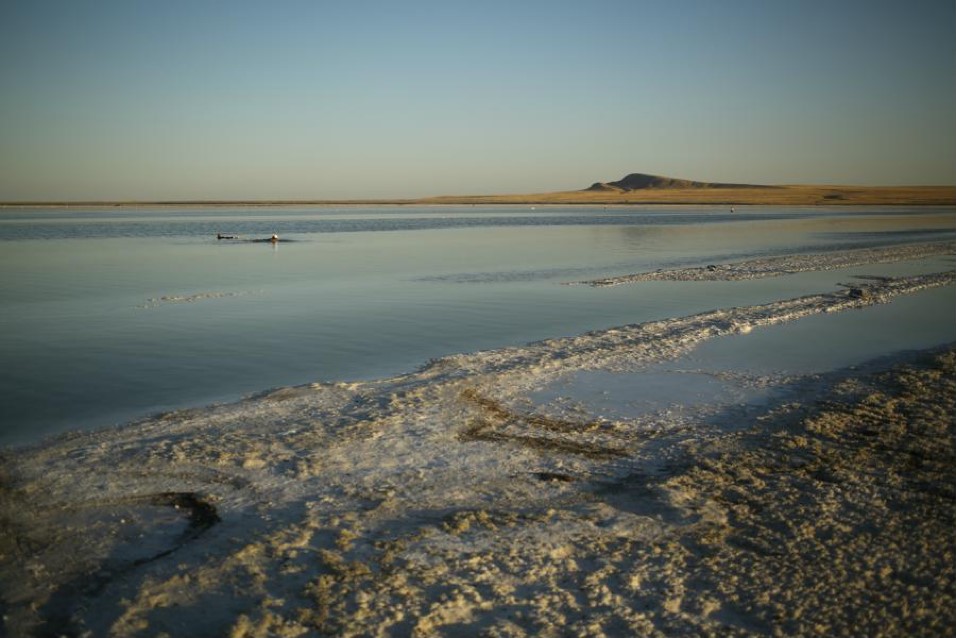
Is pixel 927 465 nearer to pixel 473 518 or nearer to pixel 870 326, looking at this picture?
pixel 473 518

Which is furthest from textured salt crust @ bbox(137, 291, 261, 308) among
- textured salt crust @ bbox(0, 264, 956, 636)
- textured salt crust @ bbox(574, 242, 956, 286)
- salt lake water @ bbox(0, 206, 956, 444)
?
textured salt crust @ bbox(574, 242, 956, 286)

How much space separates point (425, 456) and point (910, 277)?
68.2ft

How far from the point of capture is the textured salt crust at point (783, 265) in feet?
71.4

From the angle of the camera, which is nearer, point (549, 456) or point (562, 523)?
point (562, 523)

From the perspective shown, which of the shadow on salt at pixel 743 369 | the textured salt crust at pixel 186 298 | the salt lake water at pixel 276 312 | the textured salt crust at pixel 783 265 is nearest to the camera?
the shadow on salt at pixel 743 369

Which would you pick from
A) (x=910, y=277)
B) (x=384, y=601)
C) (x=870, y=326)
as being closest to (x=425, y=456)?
(x=384, y=601)

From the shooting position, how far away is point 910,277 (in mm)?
21828

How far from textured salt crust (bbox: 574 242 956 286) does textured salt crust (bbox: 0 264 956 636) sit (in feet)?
45.2

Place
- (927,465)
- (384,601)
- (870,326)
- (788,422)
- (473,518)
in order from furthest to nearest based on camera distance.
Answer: (870,326), (788,422), (927,465), (473,518), (384,601)

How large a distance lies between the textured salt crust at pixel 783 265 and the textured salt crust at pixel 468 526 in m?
13.8

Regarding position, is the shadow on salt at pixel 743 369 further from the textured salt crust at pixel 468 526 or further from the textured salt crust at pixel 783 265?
the textured salt crust at pixel 783 265

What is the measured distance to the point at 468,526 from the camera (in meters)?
5.20

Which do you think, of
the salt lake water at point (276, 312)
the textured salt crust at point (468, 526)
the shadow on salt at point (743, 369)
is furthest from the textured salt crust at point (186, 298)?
the shadow on salt at point (743, 369)

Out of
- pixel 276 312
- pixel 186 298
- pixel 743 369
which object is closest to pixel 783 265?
pixel 743 369
